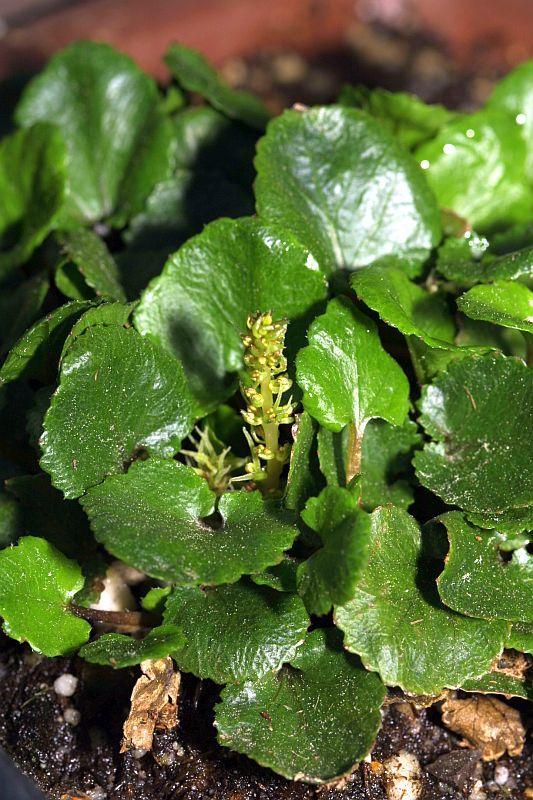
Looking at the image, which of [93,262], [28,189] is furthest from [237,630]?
[28,189]

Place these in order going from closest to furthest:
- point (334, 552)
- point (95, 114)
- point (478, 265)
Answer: point (334, 552) < point (478, 265) < point (95, 114)

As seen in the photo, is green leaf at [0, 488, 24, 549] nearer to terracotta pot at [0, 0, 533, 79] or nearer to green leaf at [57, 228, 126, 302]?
green leaf at [57, 228, 126, 302]

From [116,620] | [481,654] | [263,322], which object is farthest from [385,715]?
[263,322]

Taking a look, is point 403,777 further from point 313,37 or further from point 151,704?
point 313,37

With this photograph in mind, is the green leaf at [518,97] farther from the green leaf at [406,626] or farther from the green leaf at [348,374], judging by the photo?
the green leaf at [406,626]

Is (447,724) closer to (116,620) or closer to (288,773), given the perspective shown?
(288,773)

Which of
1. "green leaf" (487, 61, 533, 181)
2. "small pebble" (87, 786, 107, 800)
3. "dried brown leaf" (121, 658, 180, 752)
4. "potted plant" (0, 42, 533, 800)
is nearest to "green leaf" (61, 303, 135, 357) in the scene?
"potted plant" (0, 42, 533, 800)

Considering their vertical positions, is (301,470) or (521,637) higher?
(301,470)
